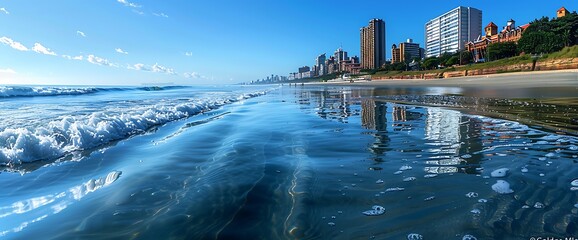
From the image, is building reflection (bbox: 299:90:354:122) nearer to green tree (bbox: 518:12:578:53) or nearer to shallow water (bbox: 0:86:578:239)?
shallow water (bbox: 0:86:578:239)

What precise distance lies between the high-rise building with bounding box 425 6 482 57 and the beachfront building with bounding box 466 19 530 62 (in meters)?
27.1

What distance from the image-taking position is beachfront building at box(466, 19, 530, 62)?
277ft

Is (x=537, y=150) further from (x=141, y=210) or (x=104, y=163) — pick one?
(x=104, y=163)

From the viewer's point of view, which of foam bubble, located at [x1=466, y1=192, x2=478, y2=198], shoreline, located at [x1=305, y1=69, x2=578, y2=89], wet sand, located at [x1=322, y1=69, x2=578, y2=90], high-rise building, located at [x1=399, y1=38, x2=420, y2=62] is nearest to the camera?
foam bubble, located at [x1=466, y1=192, x2=478, y2=198]

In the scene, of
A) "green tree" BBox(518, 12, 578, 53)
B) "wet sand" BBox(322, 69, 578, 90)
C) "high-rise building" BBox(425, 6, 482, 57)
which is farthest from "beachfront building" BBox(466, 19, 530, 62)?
"wet sand" BBox(322, 69, 578, 90)

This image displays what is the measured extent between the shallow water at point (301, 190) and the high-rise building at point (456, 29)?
5683 inches

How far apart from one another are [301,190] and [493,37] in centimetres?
11428

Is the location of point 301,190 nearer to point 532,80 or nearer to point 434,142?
point 434,142

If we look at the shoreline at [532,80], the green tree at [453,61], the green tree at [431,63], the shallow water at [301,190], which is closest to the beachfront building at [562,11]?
the green tree at [453,61]

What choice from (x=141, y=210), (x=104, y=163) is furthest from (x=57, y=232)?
(x=104, y=163)

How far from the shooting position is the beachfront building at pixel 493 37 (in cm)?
8432

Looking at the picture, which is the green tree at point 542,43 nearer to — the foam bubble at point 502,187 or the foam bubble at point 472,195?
the foam bubble at point 502,187

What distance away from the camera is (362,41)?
598 ft

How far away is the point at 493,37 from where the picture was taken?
93.2m
